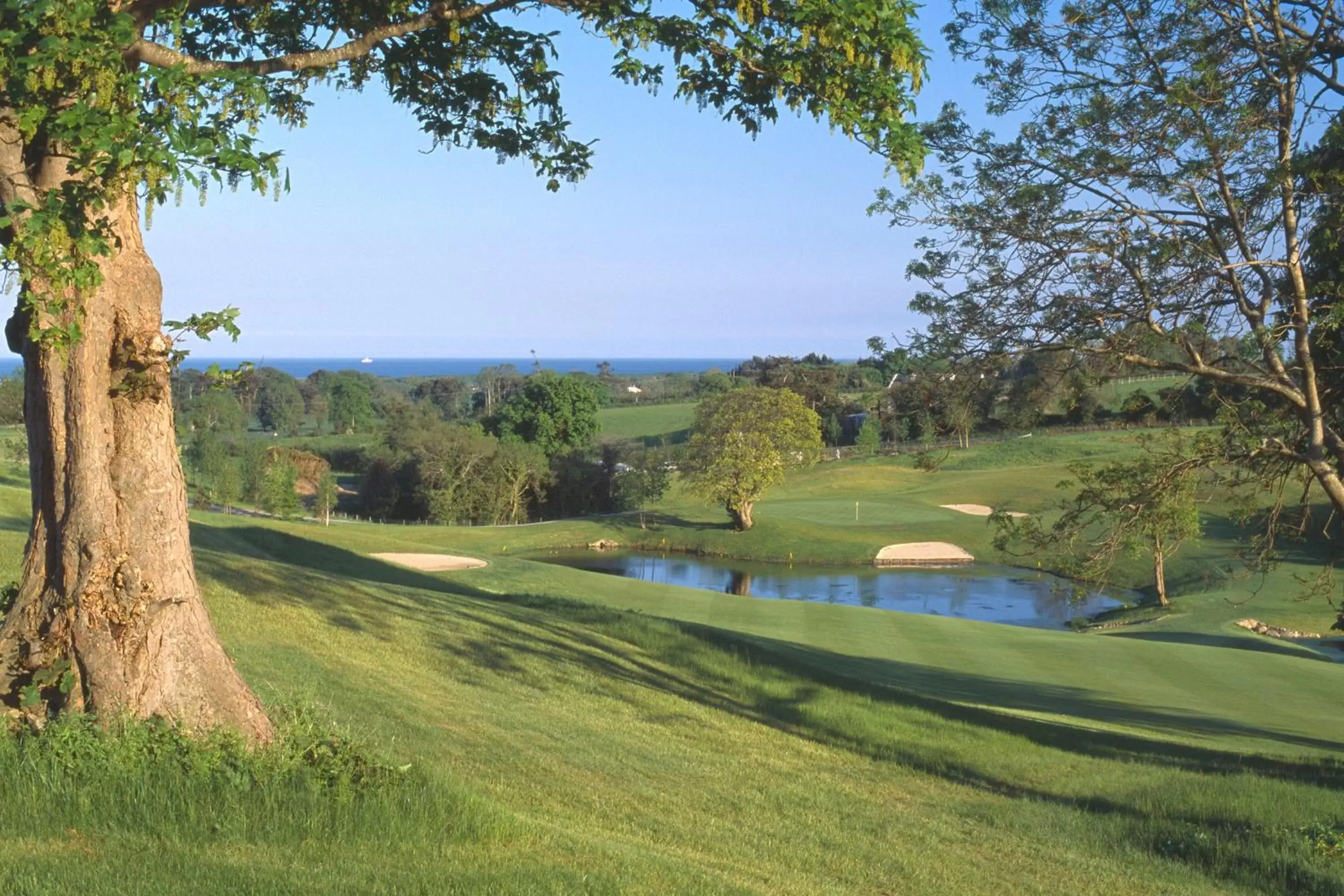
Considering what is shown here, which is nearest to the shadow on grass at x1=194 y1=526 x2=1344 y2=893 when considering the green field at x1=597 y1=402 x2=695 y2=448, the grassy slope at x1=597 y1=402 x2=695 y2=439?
the green field at x1=597 y1=402 x2=695 y2=448

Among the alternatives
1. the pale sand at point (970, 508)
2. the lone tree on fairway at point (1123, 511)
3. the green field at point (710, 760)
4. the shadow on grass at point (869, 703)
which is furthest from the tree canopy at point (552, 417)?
the lone tree on fairway at point (1123, 511)

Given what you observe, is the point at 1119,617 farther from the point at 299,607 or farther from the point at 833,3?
the point at 833,3

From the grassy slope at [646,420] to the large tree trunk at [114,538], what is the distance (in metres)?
87.0

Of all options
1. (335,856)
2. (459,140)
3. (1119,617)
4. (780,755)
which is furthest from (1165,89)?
(1119,617)

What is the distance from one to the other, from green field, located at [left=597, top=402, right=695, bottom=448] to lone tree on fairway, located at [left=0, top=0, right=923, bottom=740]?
3236 inches

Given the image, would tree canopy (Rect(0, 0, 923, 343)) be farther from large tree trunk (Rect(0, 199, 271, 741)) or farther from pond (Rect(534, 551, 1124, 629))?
pond (Rect(534, 551, 1124, 629))

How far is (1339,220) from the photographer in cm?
1045

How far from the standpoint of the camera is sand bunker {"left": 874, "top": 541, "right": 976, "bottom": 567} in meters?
52.0

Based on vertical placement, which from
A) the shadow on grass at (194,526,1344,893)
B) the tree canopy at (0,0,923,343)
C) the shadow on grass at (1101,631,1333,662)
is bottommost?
the shadow on grass at (1101,631,1333,662)

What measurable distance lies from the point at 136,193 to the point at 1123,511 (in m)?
9.39

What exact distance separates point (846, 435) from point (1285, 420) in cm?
8411

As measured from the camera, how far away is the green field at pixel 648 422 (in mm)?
102562

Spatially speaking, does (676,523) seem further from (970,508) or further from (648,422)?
(648,422)

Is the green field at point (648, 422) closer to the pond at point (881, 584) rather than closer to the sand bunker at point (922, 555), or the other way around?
the pond at point (881, 584)
